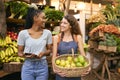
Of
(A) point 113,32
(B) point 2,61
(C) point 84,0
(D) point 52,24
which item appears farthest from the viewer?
(C) point 84,0

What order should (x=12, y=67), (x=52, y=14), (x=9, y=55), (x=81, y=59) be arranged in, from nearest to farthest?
1. (x=81, y=59)
2. (x=12, y=67)
3. (x=9, y=55)
4. (x=52, y=14)

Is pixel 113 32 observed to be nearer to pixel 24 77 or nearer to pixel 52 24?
A: pixel 52 24

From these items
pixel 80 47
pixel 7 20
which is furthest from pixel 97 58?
pixel 80 47

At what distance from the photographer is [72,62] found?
4184 millimetres

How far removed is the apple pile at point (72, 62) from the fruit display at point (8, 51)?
2789 mm

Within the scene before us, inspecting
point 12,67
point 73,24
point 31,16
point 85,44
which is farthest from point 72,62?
point 85,44

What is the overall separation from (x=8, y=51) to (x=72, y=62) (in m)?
3.10

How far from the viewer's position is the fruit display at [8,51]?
676 cm

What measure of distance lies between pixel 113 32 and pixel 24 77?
5836 millimetres

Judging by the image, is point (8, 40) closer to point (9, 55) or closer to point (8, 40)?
point (8, 40)

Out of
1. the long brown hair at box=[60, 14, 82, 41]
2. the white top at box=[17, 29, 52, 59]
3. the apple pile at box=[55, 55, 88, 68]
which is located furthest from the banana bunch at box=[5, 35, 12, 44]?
the apple pile at box=[55, 55, 88, 68]

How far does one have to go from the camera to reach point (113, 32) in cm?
967

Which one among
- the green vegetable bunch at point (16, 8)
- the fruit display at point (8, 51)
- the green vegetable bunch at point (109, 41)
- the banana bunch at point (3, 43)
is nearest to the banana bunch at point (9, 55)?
the fruit display at point (8, 51)

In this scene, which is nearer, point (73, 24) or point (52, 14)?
point (73, 24)
